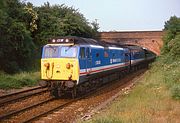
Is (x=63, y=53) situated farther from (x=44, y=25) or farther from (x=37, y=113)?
(x=44, y=25)

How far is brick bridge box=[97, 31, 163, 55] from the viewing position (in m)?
52.9

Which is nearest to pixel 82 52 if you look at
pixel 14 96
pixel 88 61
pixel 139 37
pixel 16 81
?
pixel 88 61

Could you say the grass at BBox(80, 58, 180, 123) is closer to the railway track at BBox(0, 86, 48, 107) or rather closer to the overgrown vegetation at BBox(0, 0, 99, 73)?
the railway track at BBox(0, 86, 48, 107)

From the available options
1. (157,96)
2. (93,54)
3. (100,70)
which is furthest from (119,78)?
(157,96)

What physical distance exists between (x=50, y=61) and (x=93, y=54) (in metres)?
2.89

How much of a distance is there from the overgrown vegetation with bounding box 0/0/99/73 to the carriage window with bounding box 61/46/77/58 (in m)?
7.35

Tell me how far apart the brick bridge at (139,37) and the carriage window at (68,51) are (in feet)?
115

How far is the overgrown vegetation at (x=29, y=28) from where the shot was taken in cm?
2801

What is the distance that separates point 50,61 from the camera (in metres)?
18.0

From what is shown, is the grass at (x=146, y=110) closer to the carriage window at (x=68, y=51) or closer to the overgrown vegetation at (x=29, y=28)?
the carriage window at (x=68, y=51)

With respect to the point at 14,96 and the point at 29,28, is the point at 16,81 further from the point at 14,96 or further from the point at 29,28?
the point at 29,28

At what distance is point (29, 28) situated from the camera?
3406 cm

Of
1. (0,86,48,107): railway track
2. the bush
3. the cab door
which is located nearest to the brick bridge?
(0,86,48,107): railway track

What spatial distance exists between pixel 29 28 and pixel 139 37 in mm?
23008
